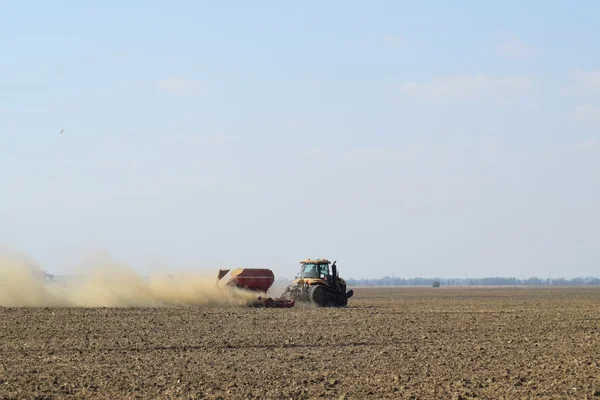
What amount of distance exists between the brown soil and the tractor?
7.55 metres

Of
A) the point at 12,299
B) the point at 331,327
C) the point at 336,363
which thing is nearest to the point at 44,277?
the point at 12,299

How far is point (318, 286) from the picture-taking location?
41594 millimetres

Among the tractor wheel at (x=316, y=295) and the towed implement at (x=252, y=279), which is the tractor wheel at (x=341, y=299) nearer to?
the tractor wheel at (x=316, y=295)

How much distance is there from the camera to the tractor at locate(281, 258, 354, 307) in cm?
4178

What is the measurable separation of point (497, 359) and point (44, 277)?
2817cm

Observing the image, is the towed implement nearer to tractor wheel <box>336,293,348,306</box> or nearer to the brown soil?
tractor wheel <box>336,293,348,306</box>

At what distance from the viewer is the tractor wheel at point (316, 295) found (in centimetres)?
4150

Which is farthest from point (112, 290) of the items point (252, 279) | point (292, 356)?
point (292, 356)

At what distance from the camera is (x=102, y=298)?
4069 cm

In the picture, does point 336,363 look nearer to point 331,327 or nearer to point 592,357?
point 592,357

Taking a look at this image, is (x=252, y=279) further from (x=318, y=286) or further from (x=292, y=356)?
(x=292, y=356)

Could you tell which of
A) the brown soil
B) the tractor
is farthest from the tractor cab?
the brown soil

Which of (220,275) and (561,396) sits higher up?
(220,275)

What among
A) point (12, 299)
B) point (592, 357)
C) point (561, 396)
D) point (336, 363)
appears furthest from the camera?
point (12, 299)
